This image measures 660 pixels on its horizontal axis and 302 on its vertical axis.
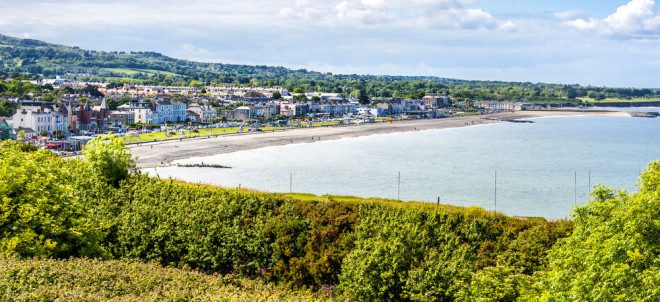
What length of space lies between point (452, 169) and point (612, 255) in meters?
47.3

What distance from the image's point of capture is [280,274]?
20.6 metres

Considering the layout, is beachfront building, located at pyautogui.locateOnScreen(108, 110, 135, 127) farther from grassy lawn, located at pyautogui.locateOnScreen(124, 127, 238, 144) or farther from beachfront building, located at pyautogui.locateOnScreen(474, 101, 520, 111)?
beachfront building, located at pyautogui.locateOnScreen(474, 101, 520, 111)

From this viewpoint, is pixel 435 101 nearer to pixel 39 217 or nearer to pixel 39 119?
pixel 39 119

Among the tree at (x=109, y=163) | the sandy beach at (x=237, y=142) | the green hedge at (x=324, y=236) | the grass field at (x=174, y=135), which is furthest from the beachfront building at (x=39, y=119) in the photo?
the green hedge at (x=324, y=236)

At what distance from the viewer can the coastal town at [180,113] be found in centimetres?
8188

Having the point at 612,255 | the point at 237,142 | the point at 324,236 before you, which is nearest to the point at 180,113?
the point at 237,142

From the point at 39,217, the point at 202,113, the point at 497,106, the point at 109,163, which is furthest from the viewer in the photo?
the point at 497,106

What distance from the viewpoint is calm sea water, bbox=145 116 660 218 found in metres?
45.8

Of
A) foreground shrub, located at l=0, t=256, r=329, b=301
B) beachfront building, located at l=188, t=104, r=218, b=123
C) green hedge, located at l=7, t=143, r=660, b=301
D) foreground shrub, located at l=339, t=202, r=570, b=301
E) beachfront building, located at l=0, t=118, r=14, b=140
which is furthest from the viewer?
beachfront building, located at l=188, t=104, r=218, b=123

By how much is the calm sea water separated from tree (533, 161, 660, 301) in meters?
19.8

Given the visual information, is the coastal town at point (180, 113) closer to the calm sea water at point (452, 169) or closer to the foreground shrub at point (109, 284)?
the calm sea water at point (452, 169)

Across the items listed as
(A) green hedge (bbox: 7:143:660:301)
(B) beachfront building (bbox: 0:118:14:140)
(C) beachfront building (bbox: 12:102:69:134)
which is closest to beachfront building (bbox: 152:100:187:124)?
(C) beachfront building (bbox: 12:102:69:134)

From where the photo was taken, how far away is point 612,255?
12.2m

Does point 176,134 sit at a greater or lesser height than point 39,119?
lesser
